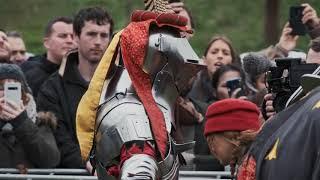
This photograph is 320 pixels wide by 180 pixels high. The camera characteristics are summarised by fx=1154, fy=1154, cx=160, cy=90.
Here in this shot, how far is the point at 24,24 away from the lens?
21.4 m

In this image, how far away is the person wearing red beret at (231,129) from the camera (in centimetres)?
587

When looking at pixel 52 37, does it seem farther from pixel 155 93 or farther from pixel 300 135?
pixel 300 135

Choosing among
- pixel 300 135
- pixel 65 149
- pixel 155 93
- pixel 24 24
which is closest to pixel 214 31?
pixel 24 24

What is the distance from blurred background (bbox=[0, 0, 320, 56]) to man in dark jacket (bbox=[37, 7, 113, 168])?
415 inches

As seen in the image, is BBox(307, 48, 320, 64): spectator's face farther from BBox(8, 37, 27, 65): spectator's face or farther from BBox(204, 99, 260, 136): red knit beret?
BBox(8, 37, 27, 65): spectator's face

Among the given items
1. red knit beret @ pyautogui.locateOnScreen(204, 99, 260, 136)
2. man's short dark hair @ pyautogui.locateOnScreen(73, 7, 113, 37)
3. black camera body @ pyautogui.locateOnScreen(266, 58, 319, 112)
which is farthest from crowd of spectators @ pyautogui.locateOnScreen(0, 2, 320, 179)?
red knit beret @ pyautogui.locateOnScreen(204, 99, 260, 136)

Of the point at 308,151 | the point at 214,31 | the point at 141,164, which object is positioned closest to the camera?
the point at 308,151

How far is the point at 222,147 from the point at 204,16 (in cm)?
1584

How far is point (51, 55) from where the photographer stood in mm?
9578

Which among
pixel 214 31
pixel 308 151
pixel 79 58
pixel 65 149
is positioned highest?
pixel 308 151

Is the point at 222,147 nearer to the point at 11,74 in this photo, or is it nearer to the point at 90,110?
the point at 90,110

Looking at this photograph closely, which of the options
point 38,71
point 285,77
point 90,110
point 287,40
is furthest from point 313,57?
point 38,71

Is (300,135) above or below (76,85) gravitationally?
above

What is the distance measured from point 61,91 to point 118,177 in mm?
2443
